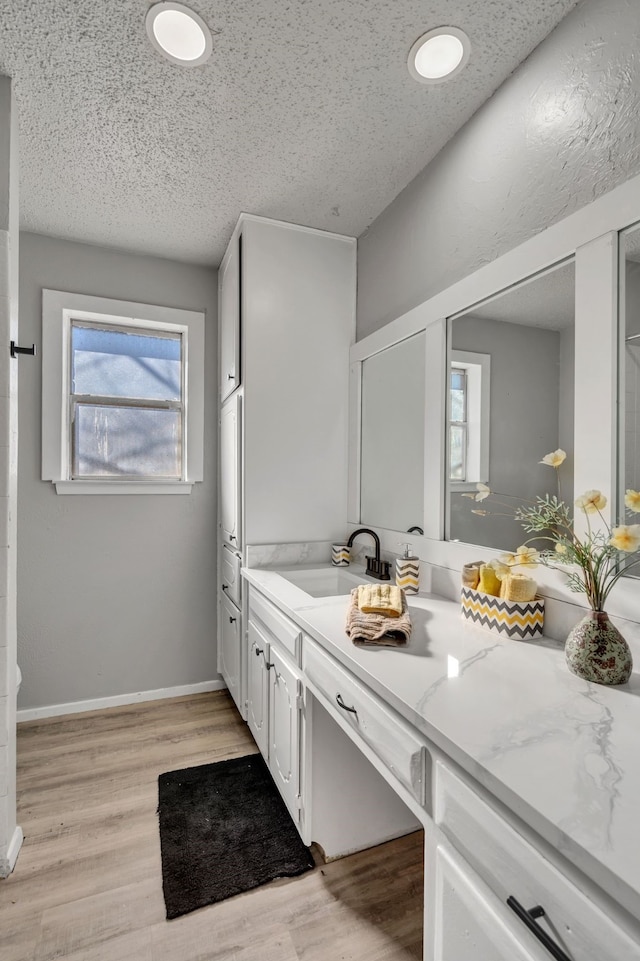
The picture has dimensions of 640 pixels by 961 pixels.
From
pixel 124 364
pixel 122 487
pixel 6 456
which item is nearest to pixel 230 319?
pixel 124 364

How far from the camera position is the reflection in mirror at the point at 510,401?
50.5 inches

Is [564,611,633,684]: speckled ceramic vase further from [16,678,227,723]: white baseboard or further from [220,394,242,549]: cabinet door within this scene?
[16,678,227,723]: white baseboard

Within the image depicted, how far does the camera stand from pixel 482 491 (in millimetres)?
1516

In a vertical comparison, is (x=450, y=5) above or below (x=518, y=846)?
above

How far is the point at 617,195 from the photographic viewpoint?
109cm

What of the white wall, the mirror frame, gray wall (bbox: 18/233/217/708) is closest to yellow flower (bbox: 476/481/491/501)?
the mirror frame

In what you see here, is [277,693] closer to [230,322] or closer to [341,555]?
[341,555]

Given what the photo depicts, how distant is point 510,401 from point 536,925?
123 cm

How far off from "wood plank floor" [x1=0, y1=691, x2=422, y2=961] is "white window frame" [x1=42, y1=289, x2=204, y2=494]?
1.41m

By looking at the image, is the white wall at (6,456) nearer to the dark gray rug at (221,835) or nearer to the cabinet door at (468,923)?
the dark gray rug at (221,835)

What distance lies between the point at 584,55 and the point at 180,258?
2.19 m

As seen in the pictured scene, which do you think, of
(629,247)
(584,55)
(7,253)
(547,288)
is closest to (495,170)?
(584,55)

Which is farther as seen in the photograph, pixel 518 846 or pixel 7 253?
pixel 7 253

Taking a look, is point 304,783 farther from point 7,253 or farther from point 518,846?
point 7,253
